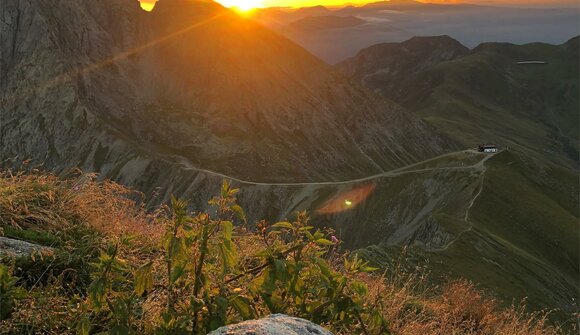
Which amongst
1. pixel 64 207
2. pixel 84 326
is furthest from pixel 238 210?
pixel 64 207

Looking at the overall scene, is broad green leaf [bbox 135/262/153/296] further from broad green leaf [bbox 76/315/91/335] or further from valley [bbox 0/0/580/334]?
valley [bbox 0/0/580/334]

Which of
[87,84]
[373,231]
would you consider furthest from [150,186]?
[373,231]

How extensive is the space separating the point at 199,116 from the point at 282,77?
30.9 m

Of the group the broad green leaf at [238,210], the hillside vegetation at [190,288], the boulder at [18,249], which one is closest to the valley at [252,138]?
the hillside vegetation at [190,288]

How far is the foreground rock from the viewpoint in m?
4.02

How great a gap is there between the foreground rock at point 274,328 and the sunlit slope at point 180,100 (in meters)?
109

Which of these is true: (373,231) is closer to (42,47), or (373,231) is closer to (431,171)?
(431,171)

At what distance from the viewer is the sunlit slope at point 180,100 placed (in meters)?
123

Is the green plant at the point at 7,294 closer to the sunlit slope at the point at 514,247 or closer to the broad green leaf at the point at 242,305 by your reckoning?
the broad green leaf at the point at 242,305

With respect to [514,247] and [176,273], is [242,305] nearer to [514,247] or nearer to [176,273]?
[176,273]

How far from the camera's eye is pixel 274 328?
13.4 ft

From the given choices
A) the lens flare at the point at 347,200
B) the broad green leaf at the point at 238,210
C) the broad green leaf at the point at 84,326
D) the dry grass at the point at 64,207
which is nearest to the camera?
the broad green leaf at the point at 84,326

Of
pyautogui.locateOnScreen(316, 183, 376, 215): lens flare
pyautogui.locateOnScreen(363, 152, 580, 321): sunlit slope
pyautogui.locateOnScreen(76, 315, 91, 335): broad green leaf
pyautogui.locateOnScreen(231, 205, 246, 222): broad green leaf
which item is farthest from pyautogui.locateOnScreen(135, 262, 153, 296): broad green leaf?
pyautogui.locateOnScreen(316, 183, 376, 215): lens flare

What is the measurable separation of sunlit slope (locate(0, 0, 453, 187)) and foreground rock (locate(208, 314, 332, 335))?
10862cm
